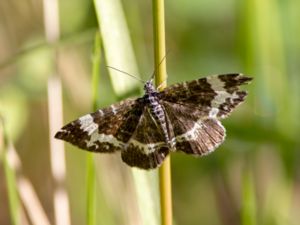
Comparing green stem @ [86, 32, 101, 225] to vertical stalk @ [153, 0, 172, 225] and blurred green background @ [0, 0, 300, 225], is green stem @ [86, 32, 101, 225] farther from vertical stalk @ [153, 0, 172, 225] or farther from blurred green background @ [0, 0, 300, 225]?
blurred green background @ [0, 0, 300, 225]

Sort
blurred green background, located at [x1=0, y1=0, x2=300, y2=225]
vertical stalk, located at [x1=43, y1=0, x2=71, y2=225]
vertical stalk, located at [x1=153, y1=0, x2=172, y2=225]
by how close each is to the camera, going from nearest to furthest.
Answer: vertical stalk, located at [x1=153, y1=0, x2=172, y2=225], vertical stalk, located at [x1=43, y1=0, x2=71, y2=225], blurred green background, located at [x1=0, y1=0, x2=300, y2=225]

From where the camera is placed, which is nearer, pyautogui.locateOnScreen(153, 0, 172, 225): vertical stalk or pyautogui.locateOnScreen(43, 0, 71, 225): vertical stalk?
pyautogui.locateOnScreen(153, 0, 172, 225): vertical stalk

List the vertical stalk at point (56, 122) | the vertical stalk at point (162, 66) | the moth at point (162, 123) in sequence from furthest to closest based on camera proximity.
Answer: the vertical stalk at point (56, 122) < the moth at point (162, 123) < the vertical stalk at point (162, 66)

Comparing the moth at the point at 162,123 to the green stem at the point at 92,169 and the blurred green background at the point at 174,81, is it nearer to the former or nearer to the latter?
the green stem at the point at 92,169

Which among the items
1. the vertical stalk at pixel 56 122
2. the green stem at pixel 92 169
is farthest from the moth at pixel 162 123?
the vertical stalk at pixel 56 122

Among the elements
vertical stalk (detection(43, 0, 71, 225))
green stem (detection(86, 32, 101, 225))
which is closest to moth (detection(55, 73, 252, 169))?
green stem (detection(86, 32, 101, 225))
